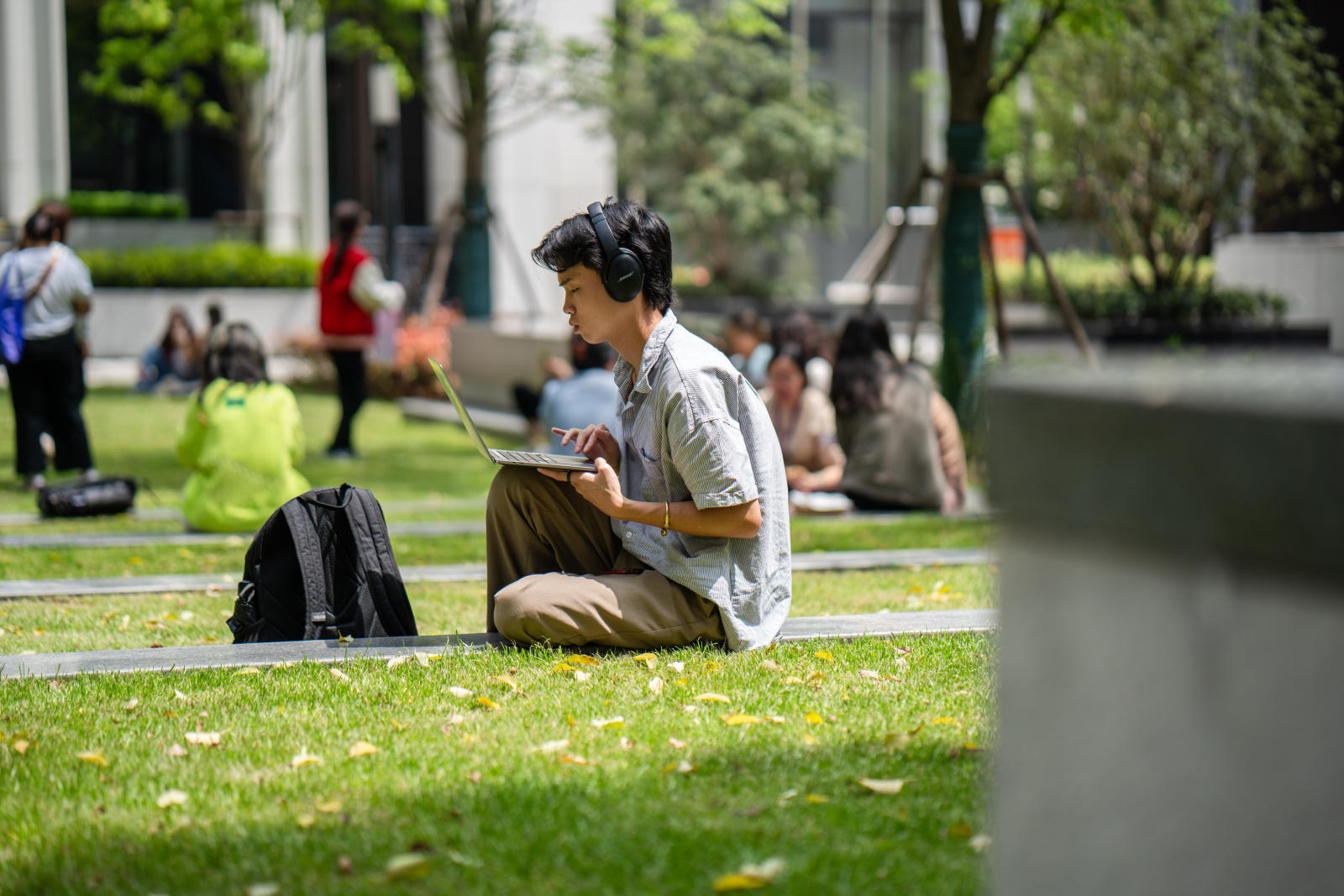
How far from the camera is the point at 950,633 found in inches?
189

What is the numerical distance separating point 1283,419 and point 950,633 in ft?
10.1

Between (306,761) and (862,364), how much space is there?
17.4 ft

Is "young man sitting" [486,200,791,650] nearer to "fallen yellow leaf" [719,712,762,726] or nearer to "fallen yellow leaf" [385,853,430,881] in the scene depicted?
"fallen yellow leaf" [719,712,762,726]

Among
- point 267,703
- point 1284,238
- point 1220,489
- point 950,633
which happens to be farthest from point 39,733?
point 1284,238

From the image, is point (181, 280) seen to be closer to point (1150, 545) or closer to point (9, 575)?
point (9, 575)

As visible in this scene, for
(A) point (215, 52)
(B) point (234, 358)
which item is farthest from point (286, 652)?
(A) point (215, 52)

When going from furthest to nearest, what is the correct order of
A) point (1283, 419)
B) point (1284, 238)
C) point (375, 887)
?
1. point (1284, 238)
2. point (375, 887)
3. point (1283, 419)

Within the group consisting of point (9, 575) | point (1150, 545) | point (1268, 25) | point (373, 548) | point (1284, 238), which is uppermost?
point (1268, 25)

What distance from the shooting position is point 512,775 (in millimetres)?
3393

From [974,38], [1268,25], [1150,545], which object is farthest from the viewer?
[1268,25]

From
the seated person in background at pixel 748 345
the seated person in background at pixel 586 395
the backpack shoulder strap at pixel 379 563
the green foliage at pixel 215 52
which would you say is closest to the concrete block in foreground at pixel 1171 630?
the backpack shoulder strap at pixel 379 563

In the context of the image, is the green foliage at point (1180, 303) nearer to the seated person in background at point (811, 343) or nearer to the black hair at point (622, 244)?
the seated person in background at point (811, 343)

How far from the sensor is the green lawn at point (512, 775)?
287 cm

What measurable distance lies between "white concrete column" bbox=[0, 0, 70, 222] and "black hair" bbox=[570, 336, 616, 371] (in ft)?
49.9
